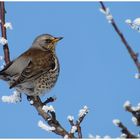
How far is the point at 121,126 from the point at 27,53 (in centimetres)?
369

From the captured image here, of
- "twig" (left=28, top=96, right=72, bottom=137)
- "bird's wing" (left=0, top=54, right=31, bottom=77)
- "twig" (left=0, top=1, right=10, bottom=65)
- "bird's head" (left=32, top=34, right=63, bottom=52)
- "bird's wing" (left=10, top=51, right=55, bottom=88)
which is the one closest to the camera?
"twig" (left=28, top=96, right=72, bottom=137)

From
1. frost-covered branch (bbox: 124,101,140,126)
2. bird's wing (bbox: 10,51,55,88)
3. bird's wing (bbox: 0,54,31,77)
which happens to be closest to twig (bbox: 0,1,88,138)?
bird's wing (bbox: 0,54,31,77)

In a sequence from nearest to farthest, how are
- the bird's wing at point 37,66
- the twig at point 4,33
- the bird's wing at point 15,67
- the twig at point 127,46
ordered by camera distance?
the twig at point 127,46, the twig at point 4,33, the bird's wing at point 15,67, the bird's wing at point 37,66

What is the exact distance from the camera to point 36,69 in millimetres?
5133

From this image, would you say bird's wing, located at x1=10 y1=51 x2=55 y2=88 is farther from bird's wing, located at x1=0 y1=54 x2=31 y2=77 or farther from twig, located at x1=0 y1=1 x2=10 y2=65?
twig, located at x1=0 y1=1 x2=10 y2=65

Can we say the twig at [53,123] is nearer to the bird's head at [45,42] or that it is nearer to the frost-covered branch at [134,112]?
the frost-covered branch at [134,112]

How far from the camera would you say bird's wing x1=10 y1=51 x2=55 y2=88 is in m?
4.85

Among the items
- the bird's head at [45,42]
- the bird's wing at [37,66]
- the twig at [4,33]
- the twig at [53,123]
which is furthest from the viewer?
the bird's head at [45,42]

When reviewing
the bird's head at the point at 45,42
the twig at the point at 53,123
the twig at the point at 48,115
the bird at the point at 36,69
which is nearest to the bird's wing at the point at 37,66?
the bird at the point at 36,69

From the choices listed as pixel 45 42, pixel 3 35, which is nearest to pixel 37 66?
pixel 45 42

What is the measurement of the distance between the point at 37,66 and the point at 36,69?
6 cm

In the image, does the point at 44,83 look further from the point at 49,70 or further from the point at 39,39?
the point at 39,39

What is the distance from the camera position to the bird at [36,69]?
4656 mm

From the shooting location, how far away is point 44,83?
17.3ft
